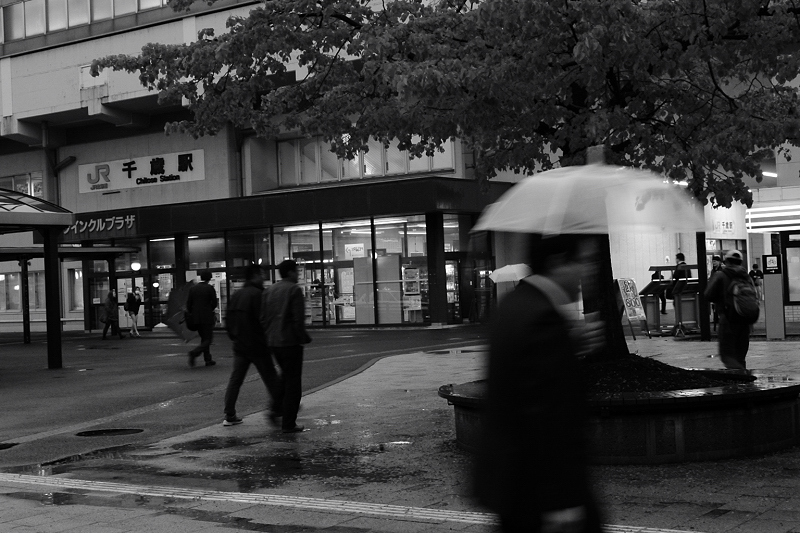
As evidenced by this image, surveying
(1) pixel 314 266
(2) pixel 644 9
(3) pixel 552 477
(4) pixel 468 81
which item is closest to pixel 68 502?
(4) pixel 468 81

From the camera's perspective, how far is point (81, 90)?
3634 centimetres

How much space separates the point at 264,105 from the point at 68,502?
554 cm

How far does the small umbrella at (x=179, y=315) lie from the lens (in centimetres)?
2247

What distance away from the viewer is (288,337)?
34.2ft

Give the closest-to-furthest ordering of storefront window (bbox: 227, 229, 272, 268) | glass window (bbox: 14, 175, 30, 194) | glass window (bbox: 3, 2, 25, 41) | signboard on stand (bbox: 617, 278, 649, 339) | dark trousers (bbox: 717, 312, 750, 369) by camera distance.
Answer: dark trousers (bbox: 717, 312, 750, 369), signboard on stand (bbox: 617, 278, 649, 339), storefront window (bbox: 227, 229, 272, 268), glass window (bbox: 3, 2, 25, 41), glass window (bbox: 14, 175, 30, 194)

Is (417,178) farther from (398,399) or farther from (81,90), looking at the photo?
(398,399)

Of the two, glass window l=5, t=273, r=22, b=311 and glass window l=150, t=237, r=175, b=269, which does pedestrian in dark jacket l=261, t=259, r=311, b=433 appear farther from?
glass window l=5, t=273, r=22, b=311

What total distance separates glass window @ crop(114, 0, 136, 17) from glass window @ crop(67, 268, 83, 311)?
1075 centimetres

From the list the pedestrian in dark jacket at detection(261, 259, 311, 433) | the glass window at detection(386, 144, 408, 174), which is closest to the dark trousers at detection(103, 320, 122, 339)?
the glass window at detection(386, 144, 408, 174)

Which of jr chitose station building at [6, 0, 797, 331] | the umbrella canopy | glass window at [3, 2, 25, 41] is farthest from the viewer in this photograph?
glass window at [3, 2, 25, 41]

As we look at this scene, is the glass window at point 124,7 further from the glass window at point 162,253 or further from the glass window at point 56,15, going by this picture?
the glass window at point 162,253

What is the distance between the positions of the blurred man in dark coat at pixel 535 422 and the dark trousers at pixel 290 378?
753 cm

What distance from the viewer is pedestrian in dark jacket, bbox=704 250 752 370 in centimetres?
1105

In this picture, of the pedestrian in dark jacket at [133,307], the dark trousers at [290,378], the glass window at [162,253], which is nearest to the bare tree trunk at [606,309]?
the dark trousers at [290,378]
